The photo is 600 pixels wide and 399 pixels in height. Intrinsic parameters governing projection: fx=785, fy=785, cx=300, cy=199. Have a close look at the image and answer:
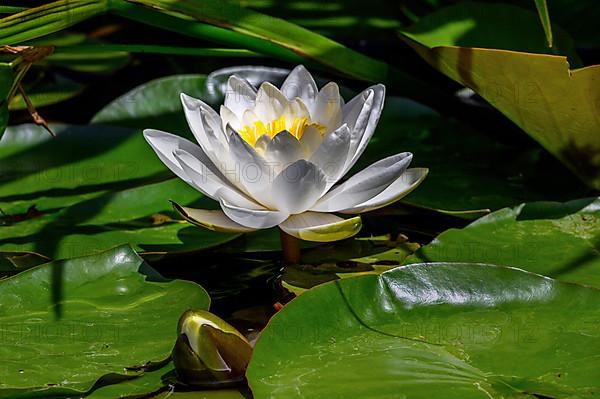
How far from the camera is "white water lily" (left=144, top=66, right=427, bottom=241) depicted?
43.9 inches

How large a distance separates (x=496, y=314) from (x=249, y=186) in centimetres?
39

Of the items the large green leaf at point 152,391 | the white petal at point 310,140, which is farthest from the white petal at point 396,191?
the large green leaf at point 152,391

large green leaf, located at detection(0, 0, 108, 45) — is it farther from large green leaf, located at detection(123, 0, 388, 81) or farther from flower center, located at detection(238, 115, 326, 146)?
flower center, located at detection(238, 115, 326, 146)

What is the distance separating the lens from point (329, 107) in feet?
4.02

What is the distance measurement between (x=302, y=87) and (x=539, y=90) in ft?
1.31

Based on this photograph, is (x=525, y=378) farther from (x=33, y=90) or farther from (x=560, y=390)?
(x=33, y=90)

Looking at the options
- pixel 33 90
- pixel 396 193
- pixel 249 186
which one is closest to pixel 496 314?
pixel 396 193

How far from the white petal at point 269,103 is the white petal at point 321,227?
0.17m

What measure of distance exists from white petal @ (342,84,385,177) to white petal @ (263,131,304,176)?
0.32 ft

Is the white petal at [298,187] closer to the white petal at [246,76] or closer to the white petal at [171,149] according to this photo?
the white petal at [171,149]

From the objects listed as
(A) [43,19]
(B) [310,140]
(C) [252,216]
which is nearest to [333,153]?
(B) [310,140]

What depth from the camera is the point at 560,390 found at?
2.93ft

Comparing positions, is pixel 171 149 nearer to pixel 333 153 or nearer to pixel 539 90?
pixel 333 153

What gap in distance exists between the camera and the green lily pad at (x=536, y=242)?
3.86ft
